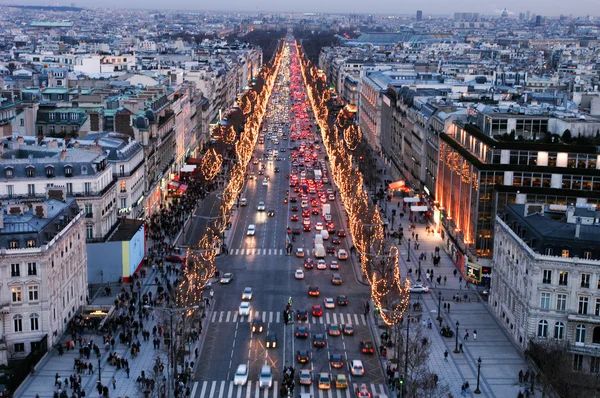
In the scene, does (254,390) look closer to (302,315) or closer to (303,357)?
(303,357)

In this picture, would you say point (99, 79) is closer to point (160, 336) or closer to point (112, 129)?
point (112, 129)

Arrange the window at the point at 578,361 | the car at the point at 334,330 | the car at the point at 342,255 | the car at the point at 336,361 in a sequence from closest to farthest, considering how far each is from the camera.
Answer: the window at the point at 578,361 < the car at the point at 336,361 < the car at the point at 334,330 < the car at the point at 342,255

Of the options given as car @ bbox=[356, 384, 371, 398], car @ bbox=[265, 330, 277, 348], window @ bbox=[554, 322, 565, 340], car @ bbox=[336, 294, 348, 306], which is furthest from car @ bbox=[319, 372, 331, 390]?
car @ bbox=[336, 294, 348, 306]

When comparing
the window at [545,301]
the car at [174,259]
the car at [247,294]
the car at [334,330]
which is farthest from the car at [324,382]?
the car at [174,259]

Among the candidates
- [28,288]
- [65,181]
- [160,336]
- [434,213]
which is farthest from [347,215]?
[28,288]

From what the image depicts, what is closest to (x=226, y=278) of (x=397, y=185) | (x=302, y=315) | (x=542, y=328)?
(x=302, y=315)

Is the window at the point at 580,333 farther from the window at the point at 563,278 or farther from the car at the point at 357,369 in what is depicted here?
the car at the point at 357,369
